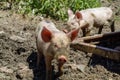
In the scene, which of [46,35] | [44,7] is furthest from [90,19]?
[46,35]

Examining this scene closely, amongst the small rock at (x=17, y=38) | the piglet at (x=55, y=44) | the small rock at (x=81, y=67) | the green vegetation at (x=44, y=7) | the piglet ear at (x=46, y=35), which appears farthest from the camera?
the green vegetation at (x=44, y=7)

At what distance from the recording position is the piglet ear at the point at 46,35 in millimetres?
4516

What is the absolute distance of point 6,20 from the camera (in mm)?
6695

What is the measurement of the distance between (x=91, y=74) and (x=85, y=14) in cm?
184

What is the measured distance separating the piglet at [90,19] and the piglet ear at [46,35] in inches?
65.8

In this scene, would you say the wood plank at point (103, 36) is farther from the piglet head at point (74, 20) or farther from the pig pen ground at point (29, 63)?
the piglet head at point (74, 20)

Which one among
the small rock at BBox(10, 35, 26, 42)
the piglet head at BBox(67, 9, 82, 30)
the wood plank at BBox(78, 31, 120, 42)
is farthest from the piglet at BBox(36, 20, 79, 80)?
the piglet head at BBox(67, 9, 82, 30)

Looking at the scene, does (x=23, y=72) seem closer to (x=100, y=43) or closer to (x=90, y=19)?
(x=100, y=43)

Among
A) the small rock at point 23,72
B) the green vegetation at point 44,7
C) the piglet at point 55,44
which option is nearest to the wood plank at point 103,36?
the piglet at point 55,44

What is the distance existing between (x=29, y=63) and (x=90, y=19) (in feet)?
6.55

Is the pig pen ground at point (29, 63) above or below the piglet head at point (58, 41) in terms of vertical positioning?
below

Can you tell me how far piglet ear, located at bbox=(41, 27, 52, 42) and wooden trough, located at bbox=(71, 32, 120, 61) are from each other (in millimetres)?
668

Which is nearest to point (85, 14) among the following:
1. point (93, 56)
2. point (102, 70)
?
point (93, 56)

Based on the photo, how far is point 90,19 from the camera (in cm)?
691
